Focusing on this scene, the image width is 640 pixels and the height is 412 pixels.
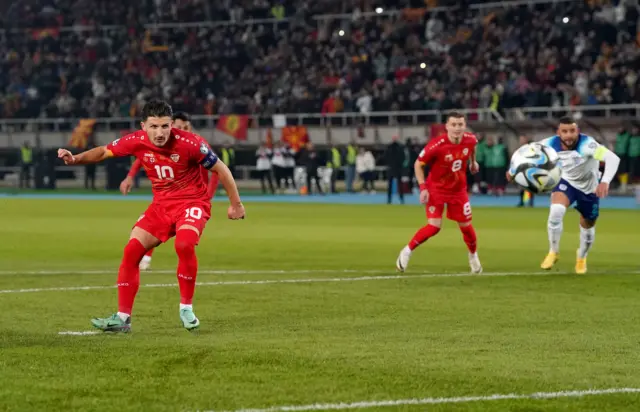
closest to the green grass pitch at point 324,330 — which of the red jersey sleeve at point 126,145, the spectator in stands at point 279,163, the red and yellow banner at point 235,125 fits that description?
the red jersey sleeve at point 126,145

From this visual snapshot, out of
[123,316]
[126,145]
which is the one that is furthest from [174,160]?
[123,316]

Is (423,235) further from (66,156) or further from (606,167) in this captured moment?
(66,156)

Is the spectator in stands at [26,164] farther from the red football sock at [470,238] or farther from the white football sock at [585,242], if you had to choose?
the white football sock at [585,242]

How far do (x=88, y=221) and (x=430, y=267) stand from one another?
1386cm

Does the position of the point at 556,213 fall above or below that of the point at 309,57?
below

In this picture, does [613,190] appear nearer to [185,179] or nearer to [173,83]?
[173,83]

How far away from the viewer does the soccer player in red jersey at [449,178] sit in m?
16.8

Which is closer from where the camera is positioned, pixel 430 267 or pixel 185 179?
pixel 185 179

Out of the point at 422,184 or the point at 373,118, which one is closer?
the point at 422,184

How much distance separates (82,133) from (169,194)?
1777 inches

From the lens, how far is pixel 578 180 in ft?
54.5

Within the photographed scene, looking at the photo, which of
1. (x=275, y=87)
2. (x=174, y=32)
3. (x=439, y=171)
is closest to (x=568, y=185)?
(x=439, y=171)

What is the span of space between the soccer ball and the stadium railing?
26830 millimetres

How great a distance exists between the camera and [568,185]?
16.7 m
